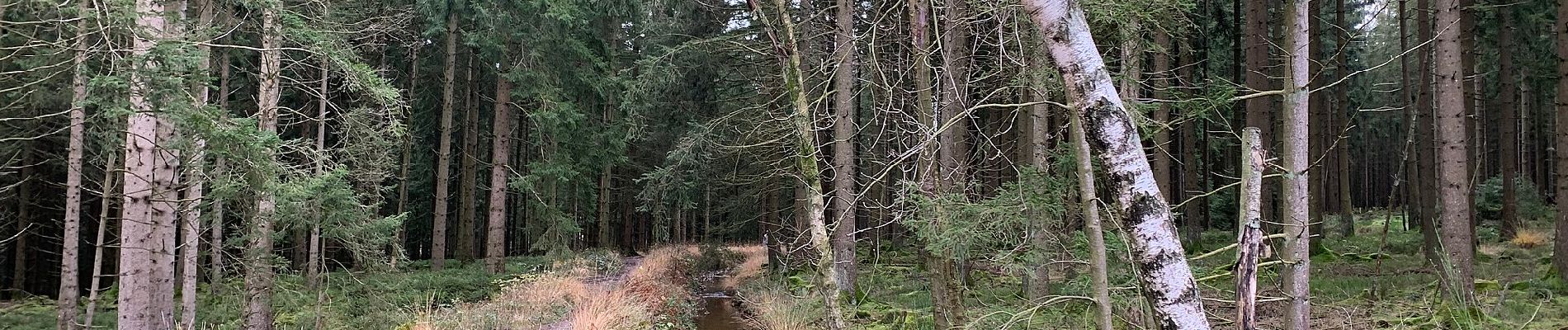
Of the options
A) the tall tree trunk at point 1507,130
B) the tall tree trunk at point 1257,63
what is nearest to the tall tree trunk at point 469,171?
the tall tree trunk at point 1257,63

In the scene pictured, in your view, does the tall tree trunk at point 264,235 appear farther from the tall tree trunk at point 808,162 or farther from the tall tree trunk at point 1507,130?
the tall tree trunk at point 1507,130

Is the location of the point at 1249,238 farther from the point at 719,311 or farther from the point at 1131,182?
the point at 719,311

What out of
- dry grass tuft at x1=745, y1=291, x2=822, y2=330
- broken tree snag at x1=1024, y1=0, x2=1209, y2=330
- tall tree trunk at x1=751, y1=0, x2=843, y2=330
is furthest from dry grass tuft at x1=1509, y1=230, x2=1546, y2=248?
broken tree snag at x1=1024, y1=0, x2=1209, y2=330

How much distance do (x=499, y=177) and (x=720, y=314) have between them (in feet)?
19.4

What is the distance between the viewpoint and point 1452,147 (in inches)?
295

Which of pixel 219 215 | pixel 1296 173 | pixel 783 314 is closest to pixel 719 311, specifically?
pixel 783 314

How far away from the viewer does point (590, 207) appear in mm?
24375

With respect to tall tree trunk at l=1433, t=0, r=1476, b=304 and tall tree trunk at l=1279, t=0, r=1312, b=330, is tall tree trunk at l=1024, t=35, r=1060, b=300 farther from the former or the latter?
tall tree trunk at l=1433, t=0, r=1476, b=304

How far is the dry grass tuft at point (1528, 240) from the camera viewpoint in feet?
42.2

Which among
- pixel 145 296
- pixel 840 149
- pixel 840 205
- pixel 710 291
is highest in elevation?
pixel 840 149

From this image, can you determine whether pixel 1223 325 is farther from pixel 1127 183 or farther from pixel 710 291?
pixel 710 291

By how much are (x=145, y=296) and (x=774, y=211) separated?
10.3 meters

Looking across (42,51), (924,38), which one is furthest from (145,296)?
(924,38)

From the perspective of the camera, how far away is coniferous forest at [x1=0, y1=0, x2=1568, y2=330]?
4.62 meters
